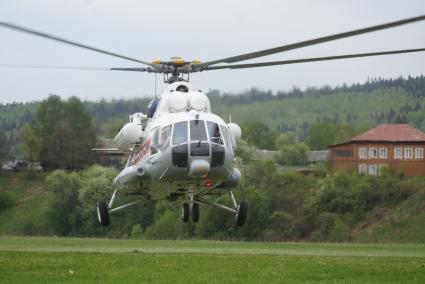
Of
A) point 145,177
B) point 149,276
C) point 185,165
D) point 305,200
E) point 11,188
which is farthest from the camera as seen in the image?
point 11,188

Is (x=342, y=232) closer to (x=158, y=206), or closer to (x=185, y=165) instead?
(x=158, y=206)

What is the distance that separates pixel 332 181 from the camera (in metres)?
90.9

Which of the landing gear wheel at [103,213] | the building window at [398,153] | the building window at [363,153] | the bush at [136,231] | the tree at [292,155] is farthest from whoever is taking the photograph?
the tree at [292,155]

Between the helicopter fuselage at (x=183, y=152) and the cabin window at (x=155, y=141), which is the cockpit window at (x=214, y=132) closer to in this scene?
the helicopter fuselage at (x=183, y=152)

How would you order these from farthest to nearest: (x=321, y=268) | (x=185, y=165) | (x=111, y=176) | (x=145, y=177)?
(x=111, y=176) < (x=145, y=177) < (x=185, y=165) < (x=321, y=268)

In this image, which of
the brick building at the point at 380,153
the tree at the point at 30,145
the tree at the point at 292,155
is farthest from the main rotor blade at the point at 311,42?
the tree at the point at 292,155

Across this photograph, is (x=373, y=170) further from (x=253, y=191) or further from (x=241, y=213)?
(x=241, y=213)

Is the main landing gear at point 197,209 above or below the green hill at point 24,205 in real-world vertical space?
above

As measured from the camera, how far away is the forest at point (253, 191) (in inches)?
2756

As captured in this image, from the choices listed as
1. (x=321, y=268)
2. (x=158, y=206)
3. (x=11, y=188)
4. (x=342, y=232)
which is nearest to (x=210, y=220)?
(x=158, y=206)

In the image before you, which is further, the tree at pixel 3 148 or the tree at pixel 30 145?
the tree at pixel 30 145

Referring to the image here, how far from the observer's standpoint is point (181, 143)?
2936cm

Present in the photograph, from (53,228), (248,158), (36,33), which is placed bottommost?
(53,228)

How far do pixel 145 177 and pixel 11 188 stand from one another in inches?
3038
